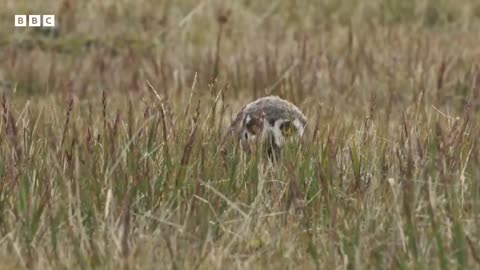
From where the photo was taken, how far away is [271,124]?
12.0ft

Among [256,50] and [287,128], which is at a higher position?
[287,128]

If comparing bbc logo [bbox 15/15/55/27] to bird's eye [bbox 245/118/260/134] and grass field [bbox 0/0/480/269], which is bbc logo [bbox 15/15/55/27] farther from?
bird's eye [bbox 245/118/260/134]

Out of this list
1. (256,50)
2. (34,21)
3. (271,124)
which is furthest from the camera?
(34,21)

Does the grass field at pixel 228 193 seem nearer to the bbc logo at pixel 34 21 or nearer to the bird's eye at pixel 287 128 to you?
the bird's eye at pixel 287 128

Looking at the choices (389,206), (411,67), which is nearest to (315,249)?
(389,206)

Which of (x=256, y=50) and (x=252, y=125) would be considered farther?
(x=256, y=50)

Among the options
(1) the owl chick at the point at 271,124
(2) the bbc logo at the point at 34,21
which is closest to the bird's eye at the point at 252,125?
(1) the owl chick at the point at 271,124

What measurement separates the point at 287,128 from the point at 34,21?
379 centimetres

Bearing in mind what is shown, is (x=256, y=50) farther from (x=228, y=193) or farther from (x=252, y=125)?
(x=228, y=193)

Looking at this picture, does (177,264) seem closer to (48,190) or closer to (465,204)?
(48,190)

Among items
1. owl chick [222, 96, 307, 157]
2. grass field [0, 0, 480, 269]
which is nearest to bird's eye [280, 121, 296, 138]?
owl chick [222, 96, 307, 157]

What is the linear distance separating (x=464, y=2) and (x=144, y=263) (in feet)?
18.7

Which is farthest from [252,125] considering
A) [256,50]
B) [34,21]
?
[34,21]

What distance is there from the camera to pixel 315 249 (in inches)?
106
